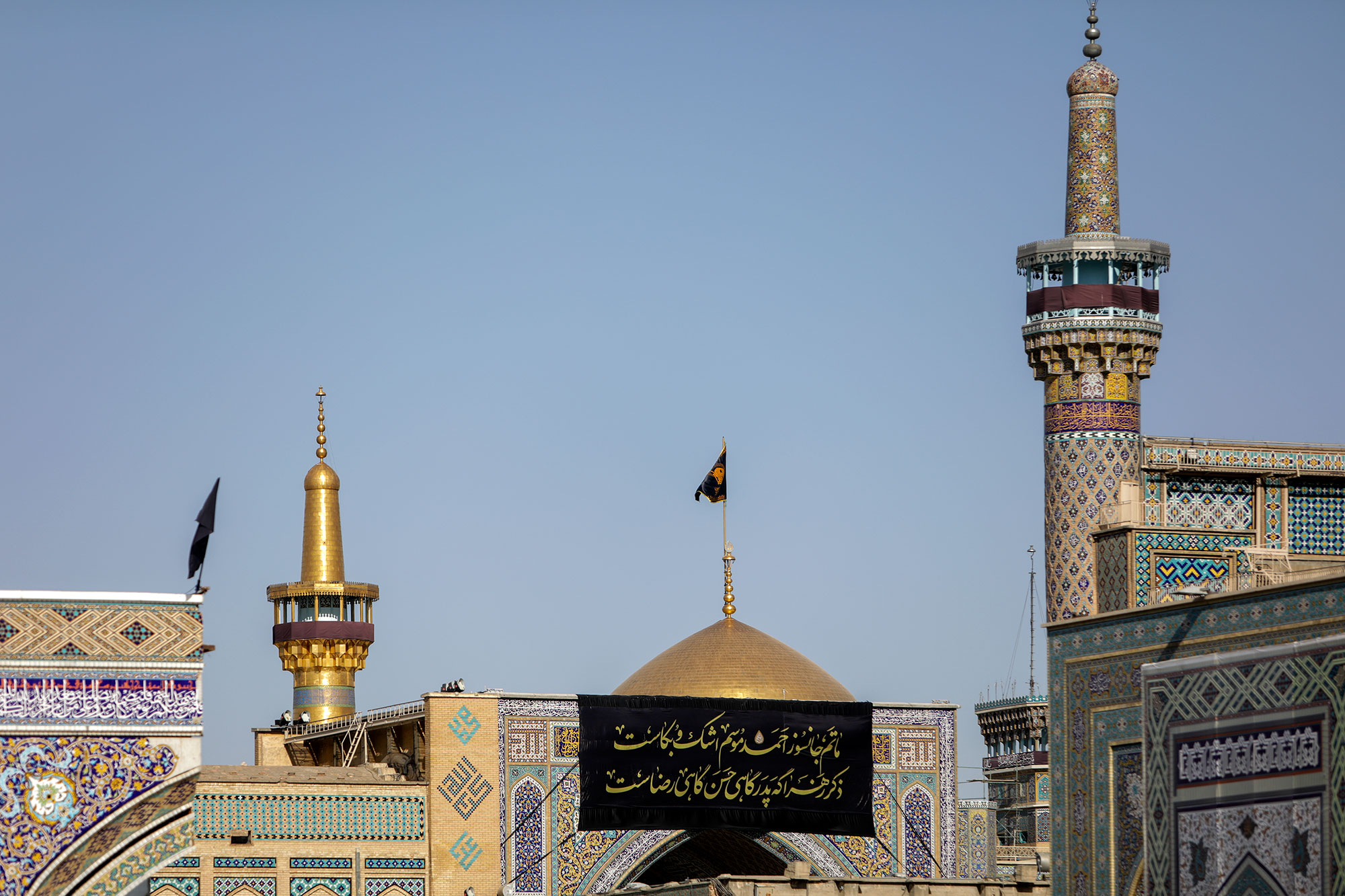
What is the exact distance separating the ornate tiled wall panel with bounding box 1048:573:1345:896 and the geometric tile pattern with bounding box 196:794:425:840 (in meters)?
8.55

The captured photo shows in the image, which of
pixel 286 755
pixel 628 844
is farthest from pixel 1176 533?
pixel 286 755

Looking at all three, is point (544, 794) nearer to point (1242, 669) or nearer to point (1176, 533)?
point (1176, 533)

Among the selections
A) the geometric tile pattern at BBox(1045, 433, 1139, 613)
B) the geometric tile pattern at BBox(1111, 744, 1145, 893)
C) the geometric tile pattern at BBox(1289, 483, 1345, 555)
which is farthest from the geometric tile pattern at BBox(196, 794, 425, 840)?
the geometric tile pattern at BBox(1289, 483, 1345, 555)

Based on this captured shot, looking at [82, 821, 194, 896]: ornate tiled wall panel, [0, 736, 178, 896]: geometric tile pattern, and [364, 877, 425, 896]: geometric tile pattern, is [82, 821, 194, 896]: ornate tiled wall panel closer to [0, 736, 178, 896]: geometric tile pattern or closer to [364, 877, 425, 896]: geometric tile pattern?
[0, 736, 178, 896]: geometric tile pattern

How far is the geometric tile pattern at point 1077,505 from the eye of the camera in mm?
26719

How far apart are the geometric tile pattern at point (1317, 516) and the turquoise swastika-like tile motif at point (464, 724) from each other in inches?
365

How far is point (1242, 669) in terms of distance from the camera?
15766mm

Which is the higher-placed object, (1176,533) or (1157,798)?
(1176,533)

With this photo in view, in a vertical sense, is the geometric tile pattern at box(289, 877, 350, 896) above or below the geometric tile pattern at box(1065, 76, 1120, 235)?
below

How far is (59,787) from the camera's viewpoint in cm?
1858

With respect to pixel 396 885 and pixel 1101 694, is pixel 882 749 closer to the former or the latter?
pixel 396 885

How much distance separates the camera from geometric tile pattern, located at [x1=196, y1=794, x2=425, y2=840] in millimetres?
26016

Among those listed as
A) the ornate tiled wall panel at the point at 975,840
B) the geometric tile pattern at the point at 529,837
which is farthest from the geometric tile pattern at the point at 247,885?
the ornate tiled wall panel at the point at 975,840

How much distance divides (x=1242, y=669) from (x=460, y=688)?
14.0m
